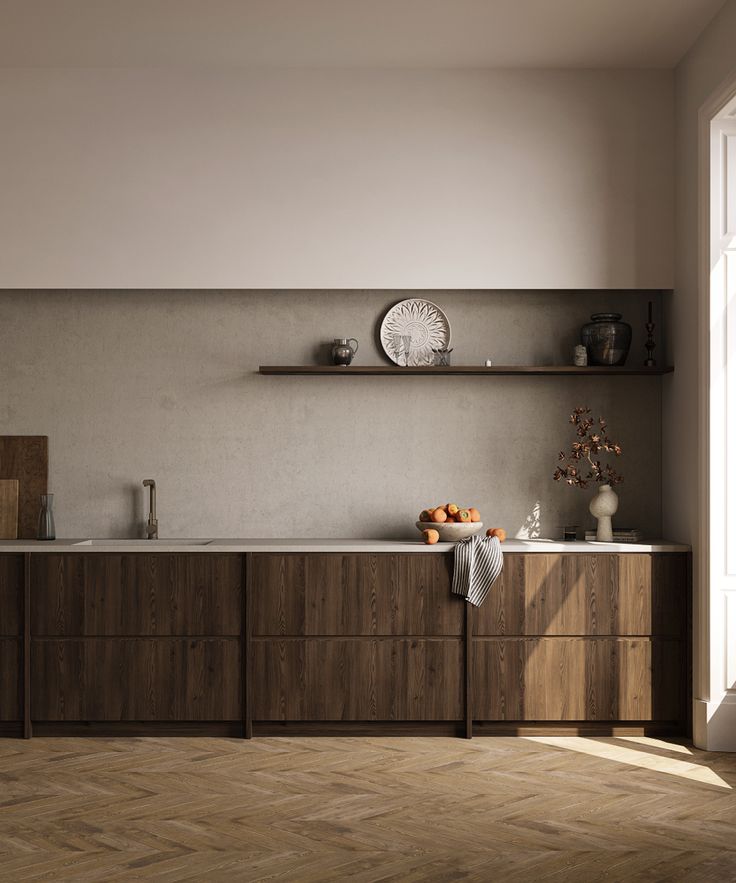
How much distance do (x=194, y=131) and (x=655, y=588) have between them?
10.2 ft

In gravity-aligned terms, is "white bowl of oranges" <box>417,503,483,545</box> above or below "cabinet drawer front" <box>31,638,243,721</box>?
above

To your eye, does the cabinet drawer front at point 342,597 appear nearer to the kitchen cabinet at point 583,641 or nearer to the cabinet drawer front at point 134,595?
the cabinet drawer front at point 134,595

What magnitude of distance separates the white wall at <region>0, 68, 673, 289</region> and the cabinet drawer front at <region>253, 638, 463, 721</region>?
1753 mm

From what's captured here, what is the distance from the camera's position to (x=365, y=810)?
11.1ft

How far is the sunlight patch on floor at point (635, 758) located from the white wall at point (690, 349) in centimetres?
28

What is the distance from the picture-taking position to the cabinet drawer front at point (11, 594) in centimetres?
432

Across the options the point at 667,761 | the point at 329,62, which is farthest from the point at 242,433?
the point at 667,761

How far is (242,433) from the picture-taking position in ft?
16.0

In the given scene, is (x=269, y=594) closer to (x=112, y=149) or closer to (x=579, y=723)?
(x=579, y=723)

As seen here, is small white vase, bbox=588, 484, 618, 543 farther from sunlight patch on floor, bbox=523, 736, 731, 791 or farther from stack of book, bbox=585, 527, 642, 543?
sunlight patch on floor, bbox=523, 736, 731, 791

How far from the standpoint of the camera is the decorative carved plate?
4.85 meters

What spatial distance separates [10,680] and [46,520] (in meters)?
0.80

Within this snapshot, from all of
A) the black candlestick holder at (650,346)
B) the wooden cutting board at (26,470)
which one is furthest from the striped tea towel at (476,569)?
the wooden cutting board at (26,470)

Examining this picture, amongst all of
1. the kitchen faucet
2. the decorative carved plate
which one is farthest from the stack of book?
the kitchen faucet
